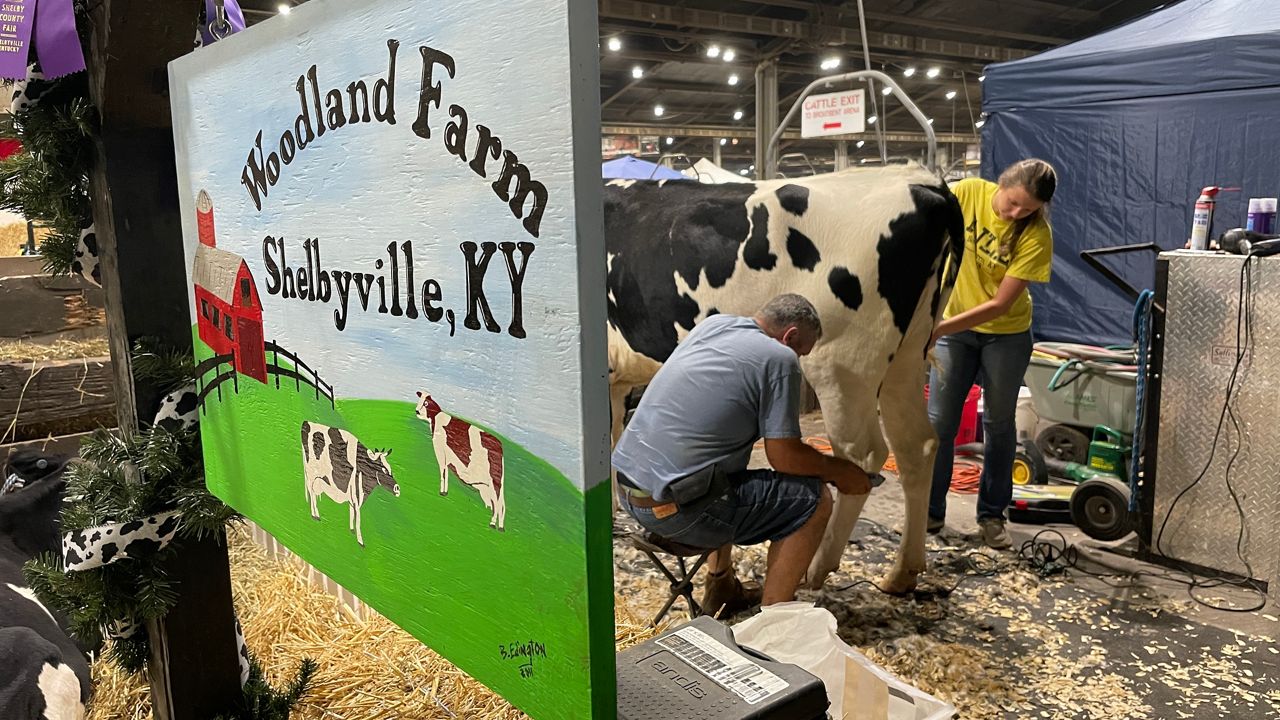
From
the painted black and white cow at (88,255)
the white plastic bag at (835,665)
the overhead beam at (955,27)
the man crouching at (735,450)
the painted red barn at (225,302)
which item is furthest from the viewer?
the overhead beam at (955,27)

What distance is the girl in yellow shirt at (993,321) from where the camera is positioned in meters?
3.66

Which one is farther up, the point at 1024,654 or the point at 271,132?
the point at 271,132

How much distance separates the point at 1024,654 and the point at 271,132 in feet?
10.1

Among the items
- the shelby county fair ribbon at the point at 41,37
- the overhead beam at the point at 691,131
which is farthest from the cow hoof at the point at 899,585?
the overhead beam at the point at 691,131

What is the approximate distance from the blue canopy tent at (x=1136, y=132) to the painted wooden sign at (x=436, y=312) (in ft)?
20.9

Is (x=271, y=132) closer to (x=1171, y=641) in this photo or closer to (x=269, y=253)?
(x=269, y=253)

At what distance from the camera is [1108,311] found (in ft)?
21.7

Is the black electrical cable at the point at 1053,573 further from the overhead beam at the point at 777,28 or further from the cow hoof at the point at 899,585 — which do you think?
the overhead beam at the point at 777,28

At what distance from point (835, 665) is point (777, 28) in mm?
9121

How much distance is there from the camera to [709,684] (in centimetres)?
134

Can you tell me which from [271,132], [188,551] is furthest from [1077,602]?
[271,132]

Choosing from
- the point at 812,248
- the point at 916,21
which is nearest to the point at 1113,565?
the point at 812,248

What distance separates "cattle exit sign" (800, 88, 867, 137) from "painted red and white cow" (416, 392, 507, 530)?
Answer: 5.74m

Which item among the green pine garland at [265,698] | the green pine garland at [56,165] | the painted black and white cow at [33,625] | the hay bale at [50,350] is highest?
the green pine garland at [56,165]
